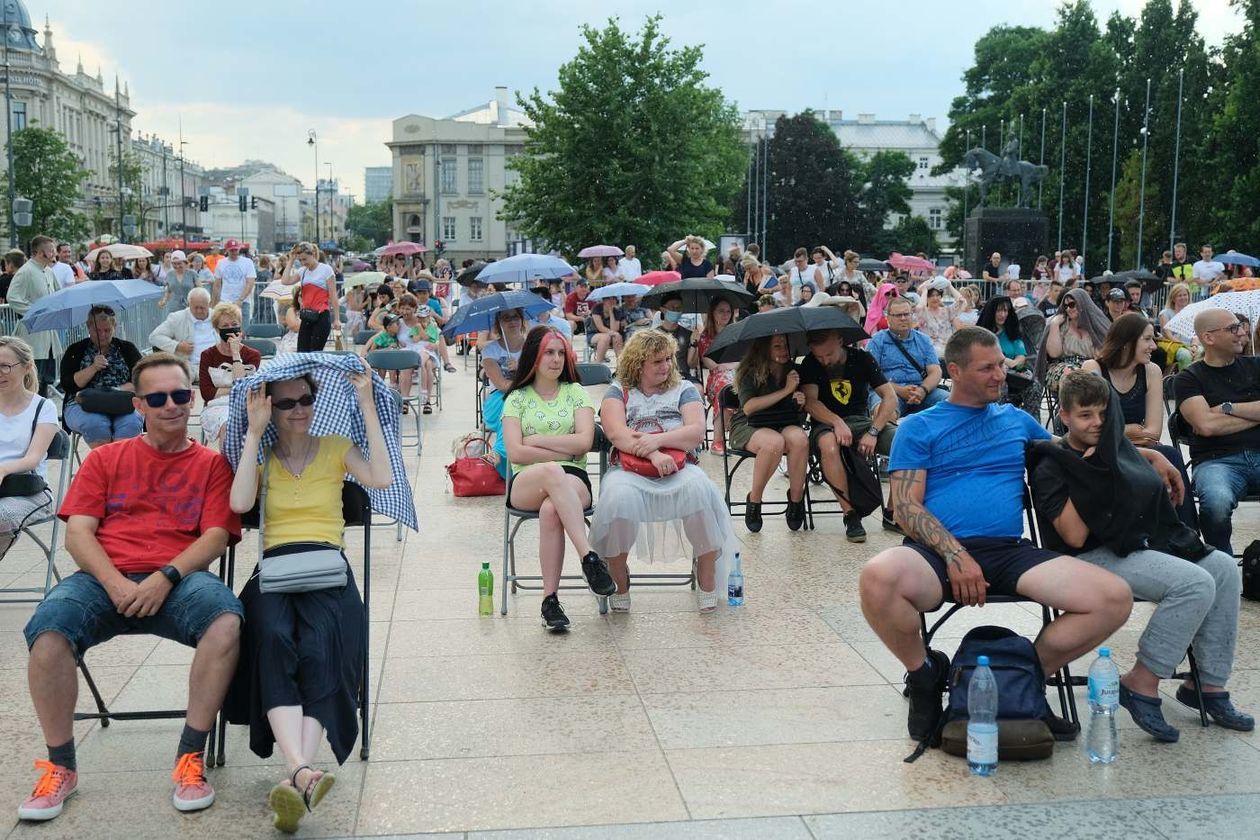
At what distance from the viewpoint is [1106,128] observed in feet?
202

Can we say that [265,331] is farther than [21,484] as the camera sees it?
Yes

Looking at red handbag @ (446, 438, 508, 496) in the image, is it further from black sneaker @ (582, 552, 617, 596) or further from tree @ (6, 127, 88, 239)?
tree @ (6, 127, 88, 239)

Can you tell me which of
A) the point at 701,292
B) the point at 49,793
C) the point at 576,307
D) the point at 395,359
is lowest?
the point at 49,793

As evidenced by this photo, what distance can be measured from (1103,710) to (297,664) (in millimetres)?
2770

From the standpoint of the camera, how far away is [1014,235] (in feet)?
122

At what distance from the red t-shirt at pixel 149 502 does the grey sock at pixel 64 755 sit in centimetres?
65

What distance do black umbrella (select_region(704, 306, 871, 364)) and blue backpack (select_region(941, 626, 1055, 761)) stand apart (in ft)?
12.7

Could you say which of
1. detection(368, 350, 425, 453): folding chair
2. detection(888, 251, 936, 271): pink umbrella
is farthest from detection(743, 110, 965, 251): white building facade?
detection(368, 350, 425, 453): folding chair

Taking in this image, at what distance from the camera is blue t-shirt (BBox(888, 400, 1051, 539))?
5.43 meters

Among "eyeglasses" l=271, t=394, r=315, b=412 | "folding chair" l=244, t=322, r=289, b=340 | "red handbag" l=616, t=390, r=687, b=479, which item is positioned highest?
"eyeglasses" l=271, t=394, r=315, b=412

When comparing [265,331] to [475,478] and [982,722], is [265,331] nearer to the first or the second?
[475,478]

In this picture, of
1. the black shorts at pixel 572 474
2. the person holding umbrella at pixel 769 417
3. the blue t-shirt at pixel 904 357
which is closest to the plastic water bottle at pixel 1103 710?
the black shorts at pixel 572 474

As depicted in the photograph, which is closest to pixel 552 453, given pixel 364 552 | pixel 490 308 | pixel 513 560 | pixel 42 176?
pixel 513 560

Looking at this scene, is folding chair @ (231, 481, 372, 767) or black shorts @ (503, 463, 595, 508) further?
black shorts @ (503, 463, 595, 508)
